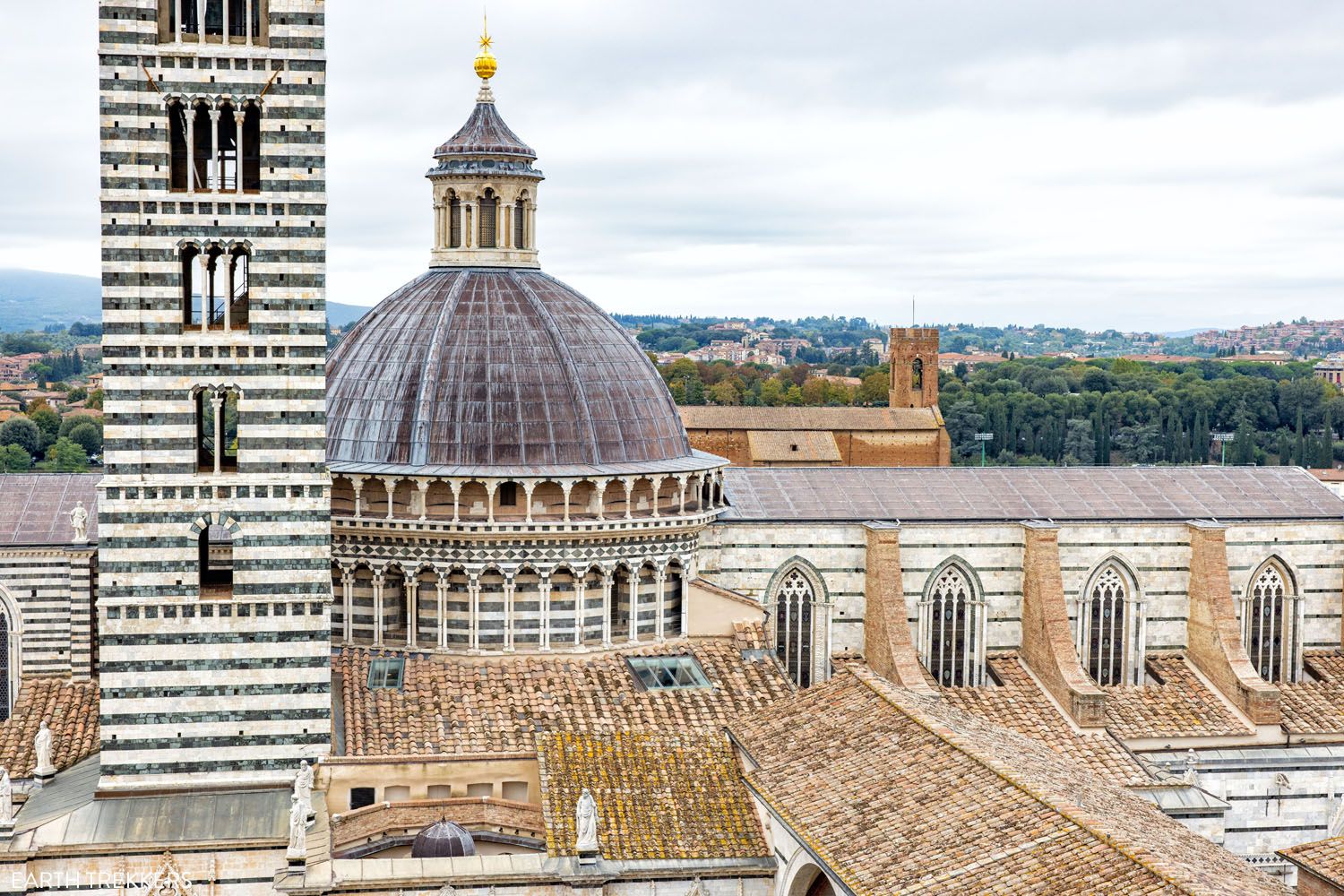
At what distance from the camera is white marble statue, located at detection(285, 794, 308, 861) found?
24.5 m

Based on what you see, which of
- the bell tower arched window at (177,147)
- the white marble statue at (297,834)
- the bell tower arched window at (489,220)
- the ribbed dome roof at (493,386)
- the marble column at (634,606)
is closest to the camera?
the white marble statue at (297,834)

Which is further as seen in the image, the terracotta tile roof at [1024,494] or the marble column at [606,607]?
the terracotta tile roof at [1024,494]

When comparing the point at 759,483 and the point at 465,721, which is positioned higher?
the point at 759,483

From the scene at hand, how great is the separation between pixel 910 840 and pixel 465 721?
10250 millimetres

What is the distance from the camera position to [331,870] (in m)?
24.8

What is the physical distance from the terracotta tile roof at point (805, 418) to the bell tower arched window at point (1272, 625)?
46595mm

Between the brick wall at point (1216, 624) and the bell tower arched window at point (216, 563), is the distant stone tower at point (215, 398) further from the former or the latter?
the brick wall at point (1216, 624)

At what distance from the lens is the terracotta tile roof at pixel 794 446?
263 feet

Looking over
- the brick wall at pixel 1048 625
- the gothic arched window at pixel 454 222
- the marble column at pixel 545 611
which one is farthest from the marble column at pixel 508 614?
the brick wall at pixel 1048 625

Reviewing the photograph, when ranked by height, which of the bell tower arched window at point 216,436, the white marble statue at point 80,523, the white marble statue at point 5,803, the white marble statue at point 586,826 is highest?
the bell tower arched window at point 216,436

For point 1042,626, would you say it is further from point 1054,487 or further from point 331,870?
point 331,870

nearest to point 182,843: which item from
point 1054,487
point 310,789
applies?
point 310,789

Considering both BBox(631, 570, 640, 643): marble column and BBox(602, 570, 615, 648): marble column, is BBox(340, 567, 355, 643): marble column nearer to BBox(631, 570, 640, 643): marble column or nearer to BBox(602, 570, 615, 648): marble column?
BBox(602, 570, 615, 648): marble column

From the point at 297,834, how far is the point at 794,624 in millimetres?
14245
